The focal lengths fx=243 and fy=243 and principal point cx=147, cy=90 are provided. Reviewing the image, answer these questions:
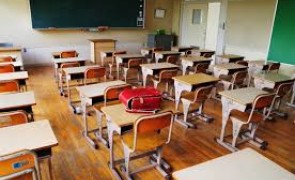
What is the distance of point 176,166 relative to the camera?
9.63ft

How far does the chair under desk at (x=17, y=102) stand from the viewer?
106 inches

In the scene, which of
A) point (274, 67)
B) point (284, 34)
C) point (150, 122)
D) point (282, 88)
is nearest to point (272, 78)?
point (282, 88)

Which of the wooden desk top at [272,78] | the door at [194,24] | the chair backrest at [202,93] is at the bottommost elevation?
the chair backrest at [202,93]

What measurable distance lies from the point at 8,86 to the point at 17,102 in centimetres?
80

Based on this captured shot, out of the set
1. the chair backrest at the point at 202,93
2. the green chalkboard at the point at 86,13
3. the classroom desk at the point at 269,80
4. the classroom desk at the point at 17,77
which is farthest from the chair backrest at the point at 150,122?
the green chalkboard at the point at 86,13

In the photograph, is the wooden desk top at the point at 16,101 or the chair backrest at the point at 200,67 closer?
the wooden desk top at the point at 16,101

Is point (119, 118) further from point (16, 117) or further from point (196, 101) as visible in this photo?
point (196, 101)

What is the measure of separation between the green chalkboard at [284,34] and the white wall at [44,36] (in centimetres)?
498

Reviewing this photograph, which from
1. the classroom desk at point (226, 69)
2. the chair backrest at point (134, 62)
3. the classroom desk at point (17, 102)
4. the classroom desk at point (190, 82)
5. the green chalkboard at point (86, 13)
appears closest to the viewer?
the classroom desk at point (17, 102)

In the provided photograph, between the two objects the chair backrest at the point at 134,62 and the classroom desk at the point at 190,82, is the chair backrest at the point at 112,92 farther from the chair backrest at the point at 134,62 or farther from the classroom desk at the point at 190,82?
the chair backrest at the point at 134,62

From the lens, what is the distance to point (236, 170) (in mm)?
1563

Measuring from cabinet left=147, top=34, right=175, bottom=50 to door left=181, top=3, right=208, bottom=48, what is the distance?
54 centimetres

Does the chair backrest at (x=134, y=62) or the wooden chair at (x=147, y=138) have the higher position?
the chair backrest at (x=134, y=62)

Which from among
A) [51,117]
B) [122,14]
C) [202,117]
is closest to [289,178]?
[202,117]
